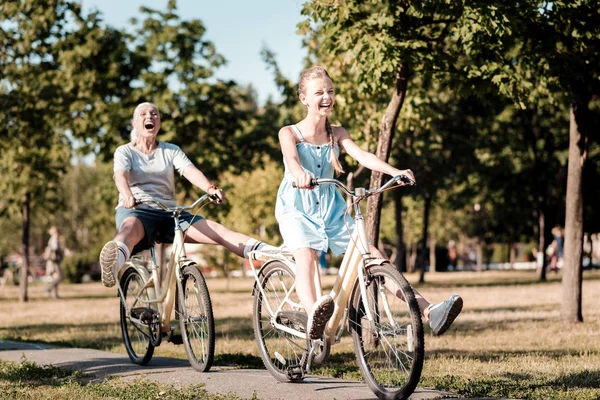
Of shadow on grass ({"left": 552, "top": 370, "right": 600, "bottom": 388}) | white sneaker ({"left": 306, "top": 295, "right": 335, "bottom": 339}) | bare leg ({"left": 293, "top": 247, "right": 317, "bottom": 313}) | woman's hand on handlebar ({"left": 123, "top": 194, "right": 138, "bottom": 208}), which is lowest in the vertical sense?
shadow on grass ({"left": 552, "top": 370, "right": 600, "bottom": 388})

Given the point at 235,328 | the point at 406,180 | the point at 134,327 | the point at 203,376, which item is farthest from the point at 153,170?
the point at 235,328

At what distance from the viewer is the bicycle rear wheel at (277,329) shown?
20.9ft

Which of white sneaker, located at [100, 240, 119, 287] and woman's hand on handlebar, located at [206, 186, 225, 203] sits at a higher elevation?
woman's hand on handlebar, located at [206, 186, 225, 203]

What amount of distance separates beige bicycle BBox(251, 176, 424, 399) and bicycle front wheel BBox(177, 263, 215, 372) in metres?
0.49

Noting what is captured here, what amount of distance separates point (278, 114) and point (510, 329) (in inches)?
541

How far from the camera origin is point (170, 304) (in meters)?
7.66

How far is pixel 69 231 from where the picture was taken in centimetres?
7181

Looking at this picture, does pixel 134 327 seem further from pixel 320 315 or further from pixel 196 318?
pixel 320 315

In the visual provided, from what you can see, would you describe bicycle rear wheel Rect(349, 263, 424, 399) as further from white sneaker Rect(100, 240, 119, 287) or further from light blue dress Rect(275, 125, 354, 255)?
white sneaker Rect(100, 240, 119, 287)

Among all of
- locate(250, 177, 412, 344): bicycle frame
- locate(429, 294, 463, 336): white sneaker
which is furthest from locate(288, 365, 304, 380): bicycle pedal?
locate(429, 294, 463, 336): white sneaker

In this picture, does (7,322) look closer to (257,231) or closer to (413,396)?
(413,396)

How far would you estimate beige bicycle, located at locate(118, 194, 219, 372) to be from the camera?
7.15m

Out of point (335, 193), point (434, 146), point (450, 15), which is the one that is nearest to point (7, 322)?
point (450, 15)

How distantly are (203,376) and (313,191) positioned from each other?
177cm
